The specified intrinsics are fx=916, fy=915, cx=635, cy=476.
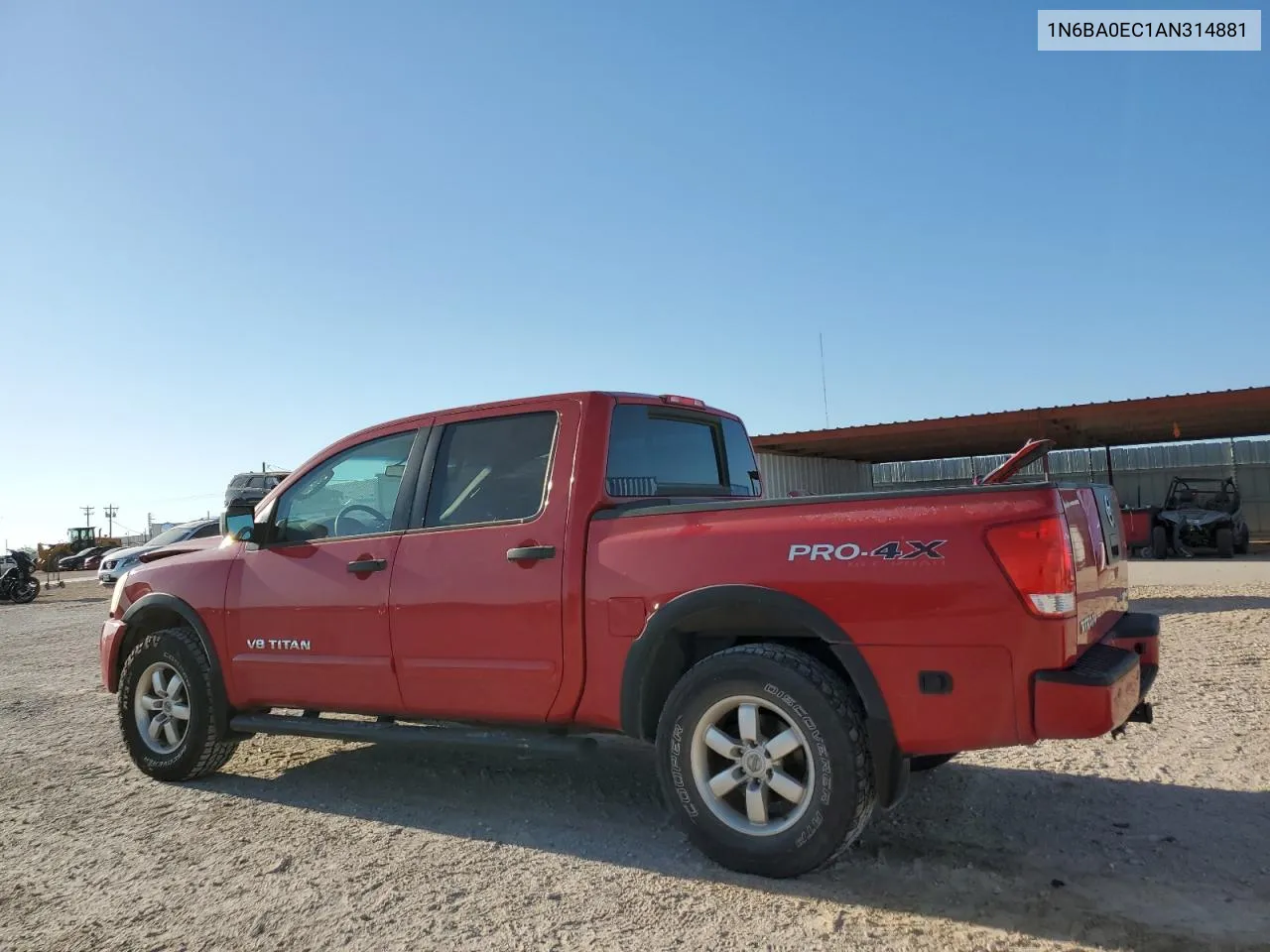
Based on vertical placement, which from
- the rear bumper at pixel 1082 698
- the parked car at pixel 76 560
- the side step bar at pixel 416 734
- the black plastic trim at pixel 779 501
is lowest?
the parked car at pixel 76 560

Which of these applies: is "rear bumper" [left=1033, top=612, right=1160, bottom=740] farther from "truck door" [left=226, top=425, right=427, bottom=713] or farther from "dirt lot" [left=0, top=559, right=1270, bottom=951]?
"truck door" [left=226, top=425, right=427, bottom=713]

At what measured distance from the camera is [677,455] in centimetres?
454

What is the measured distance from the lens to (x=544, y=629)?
12.5ft

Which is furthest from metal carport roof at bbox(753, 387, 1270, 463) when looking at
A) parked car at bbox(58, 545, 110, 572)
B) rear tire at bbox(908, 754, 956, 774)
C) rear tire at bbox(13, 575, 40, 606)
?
parked car at bbox(58, 545, 110, 572)

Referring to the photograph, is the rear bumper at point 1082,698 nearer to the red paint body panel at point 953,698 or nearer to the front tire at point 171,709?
the red paint body panel at point 953,698

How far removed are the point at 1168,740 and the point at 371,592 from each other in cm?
433

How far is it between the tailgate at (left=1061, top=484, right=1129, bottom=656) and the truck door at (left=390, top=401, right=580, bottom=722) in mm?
1933

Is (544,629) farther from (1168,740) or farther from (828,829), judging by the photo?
(1168,740)

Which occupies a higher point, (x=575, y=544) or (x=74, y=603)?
(x=575, y=544)

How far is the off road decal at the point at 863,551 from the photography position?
3.04 m

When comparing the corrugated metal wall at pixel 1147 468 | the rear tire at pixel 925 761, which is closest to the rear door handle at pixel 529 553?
the rear tire at pixel 925 761

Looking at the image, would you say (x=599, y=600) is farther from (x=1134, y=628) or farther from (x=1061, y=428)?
(x=1061, y=428)

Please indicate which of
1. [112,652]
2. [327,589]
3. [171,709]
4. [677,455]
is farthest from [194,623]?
[677,455]

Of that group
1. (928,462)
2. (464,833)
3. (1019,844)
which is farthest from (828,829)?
(928,462)
